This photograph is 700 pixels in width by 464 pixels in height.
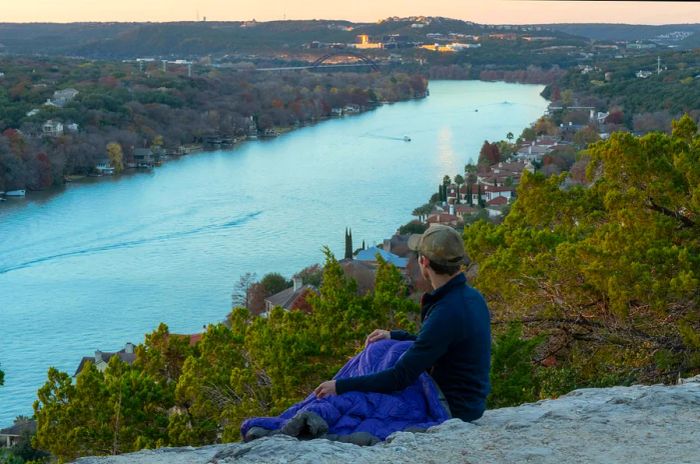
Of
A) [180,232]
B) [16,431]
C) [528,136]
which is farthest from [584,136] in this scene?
[16,431]

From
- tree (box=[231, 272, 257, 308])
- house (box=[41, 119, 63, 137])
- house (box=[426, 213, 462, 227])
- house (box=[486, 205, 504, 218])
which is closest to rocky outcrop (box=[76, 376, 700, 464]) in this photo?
tree (box=[231, 272, 257, 308])

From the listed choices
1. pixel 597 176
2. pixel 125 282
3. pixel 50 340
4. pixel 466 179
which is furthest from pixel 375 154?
pixel 597 176

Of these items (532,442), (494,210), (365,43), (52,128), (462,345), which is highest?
(462,345)

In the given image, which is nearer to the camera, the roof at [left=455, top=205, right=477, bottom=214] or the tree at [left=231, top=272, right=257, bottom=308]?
the tree at [left=231, top=272, right=257, bottom=308]

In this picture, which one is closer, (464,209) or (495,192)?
(464,209)

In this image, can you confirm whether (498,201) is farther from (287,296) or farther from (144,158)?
(144,158)

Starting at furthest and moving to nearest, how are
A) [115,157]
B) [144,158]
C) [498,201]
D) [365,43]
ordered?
[365,43] < [144,158] < [115,157] < [498,201]

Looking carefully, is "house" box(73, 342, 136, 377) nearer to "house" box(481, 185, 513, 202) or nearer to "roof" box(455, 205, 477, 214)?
"roof" box(455, 205, 477, 214)
